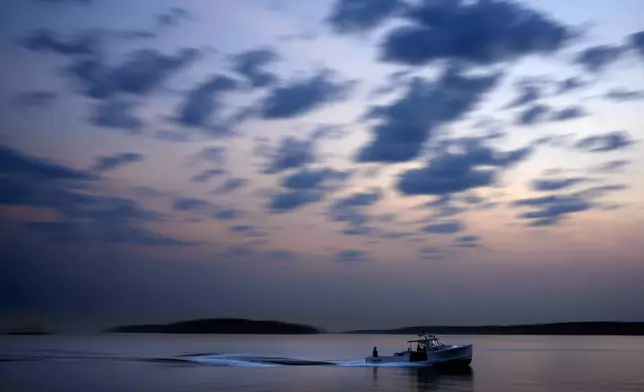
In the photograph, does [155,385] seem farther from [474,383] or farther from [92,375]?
[474,383]

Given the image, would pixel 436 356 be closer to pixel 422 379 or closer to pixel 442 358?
pixel 442 358

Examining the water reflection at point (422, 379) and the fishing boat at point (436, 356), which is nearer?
the water reflection at point (422, 379)

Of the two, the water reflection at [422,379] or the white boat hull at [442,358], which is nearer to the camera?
the water reflection at [422,379]

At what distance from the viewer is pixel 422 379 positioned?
70.8 metres

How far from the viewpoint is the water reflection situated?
62.0 m

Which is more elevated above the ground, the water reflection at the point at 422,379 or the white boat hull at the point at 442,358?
the white boat hull at the point at 442,358

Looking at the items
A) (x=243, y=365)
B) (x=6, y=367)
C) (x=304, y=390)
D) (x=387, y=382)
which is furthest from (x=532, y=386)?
(x=6, y=367)

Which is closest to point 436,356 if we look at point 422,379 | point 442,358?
point 442,358

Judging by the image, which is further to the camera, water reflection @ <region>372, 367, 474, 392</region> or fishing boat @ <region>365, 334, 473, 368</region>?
fishing boat @ <region>365, 334, 473, 368</region>

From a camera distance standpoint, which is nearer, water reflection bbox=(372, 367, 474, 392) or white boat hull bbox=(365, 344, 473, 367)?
water reflection bbox=(372, 367, 474, 392)

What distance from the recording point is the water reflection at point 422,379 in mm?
62016

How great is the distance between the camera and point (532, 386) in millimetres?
65812

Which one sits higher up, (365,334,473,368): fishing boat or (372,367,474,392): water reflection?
(365,334,473,368): fishing boat

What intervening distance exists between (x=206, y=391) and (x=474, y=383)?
2774cm
